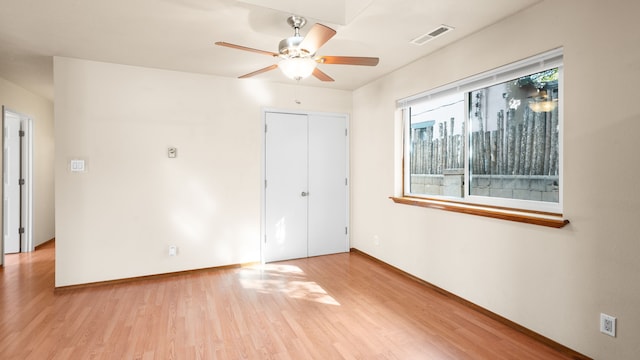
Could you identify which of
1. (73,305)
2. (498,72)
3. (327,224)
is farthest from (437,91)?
(73,305)

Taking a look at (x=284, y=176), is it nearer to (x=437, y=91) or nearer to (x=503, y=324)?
(x=437, y=91)

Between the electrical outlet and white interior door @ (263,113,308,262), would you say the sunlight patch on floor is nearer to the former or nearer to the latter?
white interior door @ (263,113,308,262)

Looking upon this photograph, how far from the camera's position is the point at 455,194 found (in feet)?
10.9

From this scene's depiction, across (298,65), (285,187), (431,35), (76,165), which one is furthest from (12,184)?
(431,35)

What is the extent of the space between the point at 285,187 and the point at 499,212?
270 centimetres

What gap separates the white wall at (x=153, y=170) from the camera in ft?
11.2

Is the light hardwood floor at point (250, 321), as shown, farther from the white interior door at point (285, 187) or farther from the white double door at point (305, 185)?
the white double door at point (305, 185)

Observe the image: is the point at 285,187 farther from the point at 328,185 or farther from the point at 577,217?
the point at 577,217

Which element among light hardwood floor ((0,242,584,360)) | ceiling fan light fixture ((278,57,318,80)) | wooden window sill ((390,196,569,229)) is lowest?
light hardwood floor ((0,242,584,360))

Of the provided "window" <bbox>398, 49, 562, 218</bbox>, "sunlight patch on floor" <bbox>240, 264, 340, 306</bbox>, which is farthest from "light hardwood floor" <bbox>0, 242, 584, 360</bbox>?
"window" <bbox>398, 49, 562, 218</bbox>

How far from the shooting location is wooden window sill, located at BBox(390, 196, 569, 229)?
223cm

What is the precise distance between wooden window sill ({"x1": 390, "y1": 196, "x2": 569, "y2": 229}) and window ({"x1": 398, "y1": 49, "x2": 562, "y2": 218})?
6 centimetres

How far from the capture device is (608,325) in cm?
196

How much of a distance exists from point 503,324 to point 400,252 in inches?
54.5
